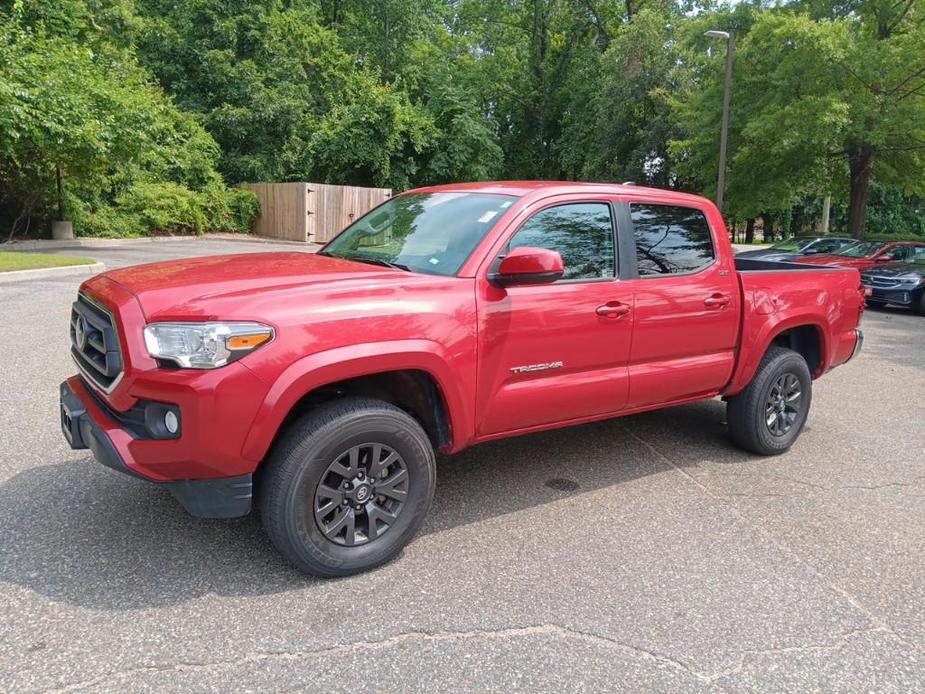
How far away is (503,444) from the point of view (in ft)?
16.8

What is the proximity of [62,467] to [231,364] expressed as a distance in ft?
7.06

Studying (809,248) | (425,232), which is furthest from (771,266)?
(809,248)

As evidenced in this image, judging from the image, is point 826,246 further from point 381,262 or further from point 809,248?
point 381,262

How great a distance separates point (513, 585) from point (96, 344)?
2164 mm

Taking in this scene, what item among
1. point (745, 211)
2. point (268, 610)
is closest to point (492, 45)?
point (745, 211)

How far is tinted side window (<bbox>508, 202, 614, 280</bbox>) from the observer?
152 inches

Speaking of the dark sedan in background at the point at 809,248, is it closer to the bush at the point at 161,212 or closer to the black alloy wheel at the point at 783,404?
the black alloy wheel at the point at 783,404

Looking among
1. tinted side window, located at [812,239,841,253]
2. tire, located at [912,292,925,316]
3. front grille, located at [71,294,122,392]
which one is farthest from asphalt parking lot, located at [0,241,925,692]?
tinted side window, located at [812,239,841,253]

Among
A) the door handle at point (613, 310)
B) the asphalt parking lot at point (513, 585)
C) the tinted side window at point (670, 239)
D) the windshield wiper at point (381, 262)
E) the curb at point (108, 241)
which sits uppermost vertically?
the tinted side window at point (670, 239)

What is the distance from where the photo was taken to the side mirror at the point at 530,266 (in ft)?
11.0

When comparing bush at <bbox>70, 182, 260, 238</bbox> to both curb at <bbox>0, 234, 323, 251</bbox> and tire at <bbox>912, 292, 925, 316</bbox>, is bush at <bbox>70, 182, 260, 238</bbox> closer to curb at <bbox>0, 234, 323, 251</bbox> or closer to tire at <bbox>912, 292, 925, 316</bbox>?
curb at <bbox>0, 234, 323, 251</bbox>

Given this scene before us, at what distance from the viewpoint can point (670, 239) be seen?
4.49 m

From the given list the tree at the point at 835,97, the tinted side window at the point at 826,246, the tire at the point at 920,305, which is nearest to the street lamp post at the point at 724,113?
the tree at the point at 835,97

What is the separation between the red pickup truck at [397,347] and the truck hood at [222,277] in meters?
0.01
